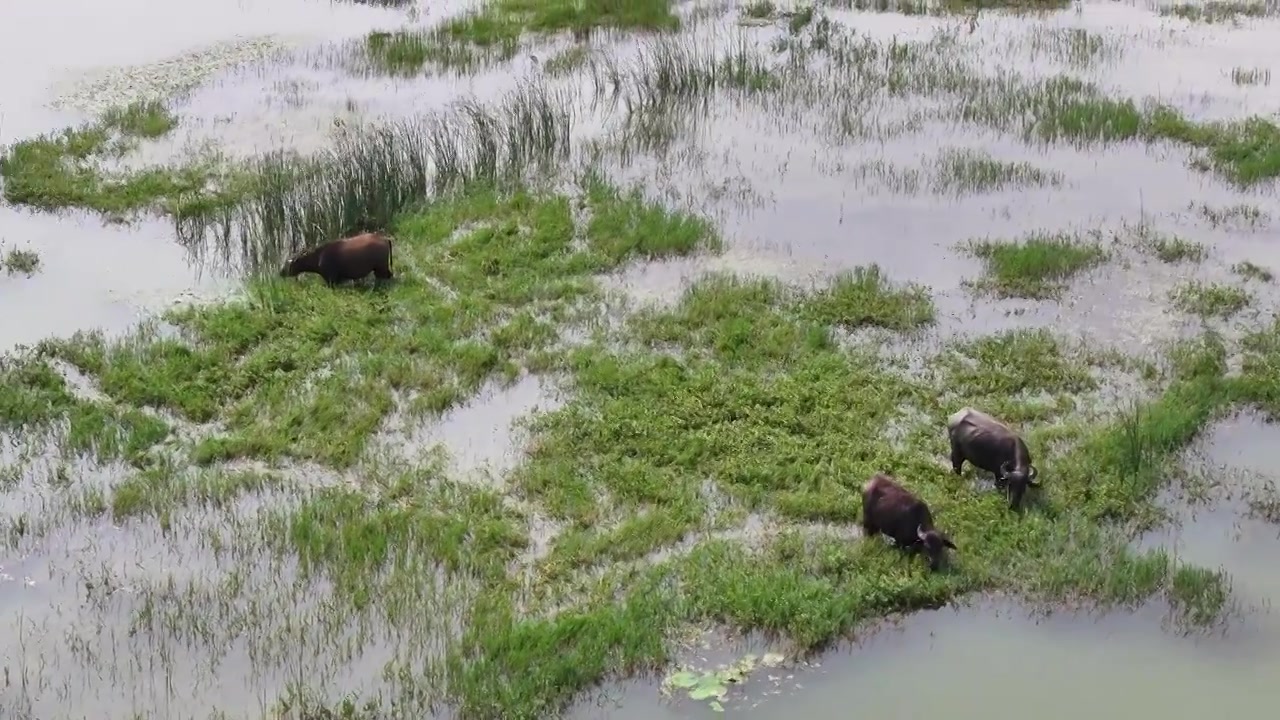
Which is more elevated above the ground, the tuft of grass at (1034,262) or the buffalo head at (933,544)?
the tuft of grass at (1034,262)

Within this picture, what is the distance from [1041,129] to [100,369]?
29.2 feet

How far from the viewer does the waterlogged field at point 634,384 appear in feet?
18.2

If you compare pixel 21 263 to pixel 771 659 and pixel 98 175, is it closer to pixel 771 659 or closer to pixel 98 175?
pixel 98 175

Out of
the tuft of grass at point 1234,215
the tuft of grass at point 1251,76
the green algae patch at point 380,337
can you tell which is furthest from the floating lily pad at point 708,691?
the tuft of grass at point 1251,76

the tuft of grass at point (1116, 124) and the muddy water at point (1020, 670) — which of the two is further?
the tuft of grass at point (1116, 124)

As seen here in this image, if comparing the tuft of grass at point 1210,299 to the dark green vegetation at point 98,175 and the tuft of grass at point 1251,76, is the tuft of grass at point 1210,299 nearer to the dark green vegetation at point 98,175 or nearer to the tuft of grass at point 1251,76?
the tuft of grass at point 1251,76

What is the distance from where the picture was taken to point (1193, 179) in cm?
1105

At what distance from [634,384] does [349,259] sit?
2567 mm

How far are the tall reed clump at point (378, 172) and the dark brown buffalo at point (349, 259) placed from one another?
0.52m

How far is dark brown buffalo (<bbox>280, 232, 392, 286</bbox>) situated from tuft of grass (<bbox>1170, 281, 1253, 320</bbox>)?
586 centimetres

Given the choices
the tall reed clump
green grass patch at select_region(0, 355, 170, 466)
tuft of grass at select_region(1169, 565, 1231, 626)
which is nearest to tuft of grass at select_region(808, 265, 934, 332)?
tuft of grass at select_region(1169, 565, 1231, 626)

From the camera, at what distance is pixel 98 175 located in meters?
11.0

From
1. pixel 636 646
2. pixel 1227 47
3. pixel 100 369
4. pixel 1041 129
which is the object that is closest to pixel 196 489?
pixel 100 369

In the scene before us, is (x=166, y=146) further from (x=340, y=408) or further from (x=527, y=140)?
(x=340, y=408)
